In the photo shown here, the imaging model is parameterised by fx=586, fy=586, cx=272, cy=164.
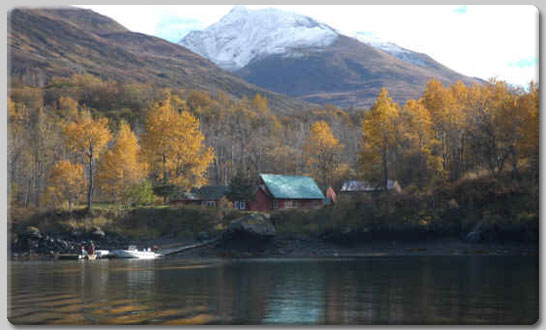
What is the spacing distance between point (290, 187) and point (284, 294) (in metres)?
43.6

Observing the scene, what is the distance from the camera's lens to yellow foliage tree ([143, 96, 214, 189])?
66.1 m

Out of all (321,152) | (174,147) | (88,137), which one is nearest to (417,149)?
(321,152)

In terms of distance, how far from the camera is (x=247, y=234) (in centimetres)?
5466

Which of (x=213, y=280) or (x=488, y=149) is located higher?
(x=488, y=149)

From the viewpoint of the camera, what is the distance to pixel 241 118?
115 meters

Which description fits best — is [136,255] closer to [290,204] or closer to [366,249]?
[366,249]

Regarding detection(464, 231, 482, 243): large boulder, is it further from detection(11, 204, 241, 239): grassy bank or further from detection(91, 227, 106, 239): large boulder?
detection(91, 227, 106, 239): large boulder

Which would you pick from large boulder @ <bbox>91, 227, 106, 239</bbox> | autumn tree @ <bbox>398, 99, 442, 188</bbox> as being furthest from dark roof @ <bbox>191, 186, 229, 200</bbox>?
autumn tree @ <bbox>398, 99, 442, 188</bbox>

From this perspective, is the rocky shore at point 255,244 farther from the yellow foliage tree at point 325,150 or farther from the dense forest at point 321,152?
the yellow foliage tree at point 325,150

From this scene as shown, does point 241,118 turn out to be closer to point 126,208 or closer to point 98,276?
point 126,208

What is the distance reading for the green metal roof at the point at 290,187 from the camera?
219ft

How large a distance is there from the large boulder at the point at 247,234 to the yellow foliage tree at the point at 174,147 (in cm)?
1320

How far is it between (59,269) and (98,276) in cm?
691

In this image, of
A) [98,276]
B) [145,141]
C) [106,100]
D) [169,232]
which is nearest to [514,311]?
[98,276]
